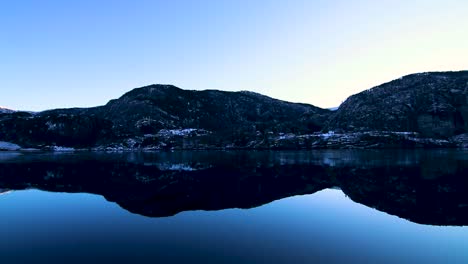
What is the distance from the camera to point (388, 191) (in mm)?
60125

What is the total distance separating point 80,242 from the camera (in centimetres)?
3086

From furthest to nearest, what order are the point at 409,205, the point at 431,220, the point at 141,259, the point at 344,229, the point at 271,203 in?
1. the point at 271,203
2. the point at 409,205
3. the point at 431,220
4. the point at 344,229
5. the point at 141,259

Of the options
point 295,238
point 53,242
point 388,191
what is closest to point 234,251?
point 295,238

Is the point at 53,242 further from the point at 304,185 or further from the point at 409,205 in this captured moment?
the point at 304,185

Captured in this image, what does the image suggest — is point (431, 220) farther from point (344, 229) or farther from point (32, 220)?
point (32, 220)

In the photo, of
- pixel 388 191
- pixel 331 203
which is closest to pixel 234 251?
pixel 331 203

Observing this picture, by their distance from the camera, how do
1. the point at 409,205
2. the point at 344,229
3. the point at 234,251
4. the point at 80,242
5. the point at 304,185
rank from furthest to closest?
the point at 304,185 < the point at 409,205 < the point at 344,229 < the point at 80,242 < the point at 234,251

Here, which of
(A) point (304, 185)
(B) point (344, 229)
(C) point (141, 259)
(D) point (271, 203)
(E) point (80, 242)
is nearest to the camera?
(C) point (141, 259)

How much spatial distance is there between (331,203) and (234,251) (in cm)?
2744

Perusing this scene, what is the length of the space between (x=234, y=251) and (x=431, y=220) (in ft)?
80.5

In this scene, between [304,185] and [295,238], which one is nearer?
[295,238]

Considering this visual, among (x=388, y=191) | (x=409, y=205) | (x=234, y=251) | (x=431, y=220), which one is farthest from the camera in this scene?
(x=388, y=191)

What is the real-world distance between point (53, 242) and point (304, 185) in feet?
166

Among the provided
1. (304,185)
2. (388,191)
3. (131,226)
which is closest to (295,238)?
(131,226)
